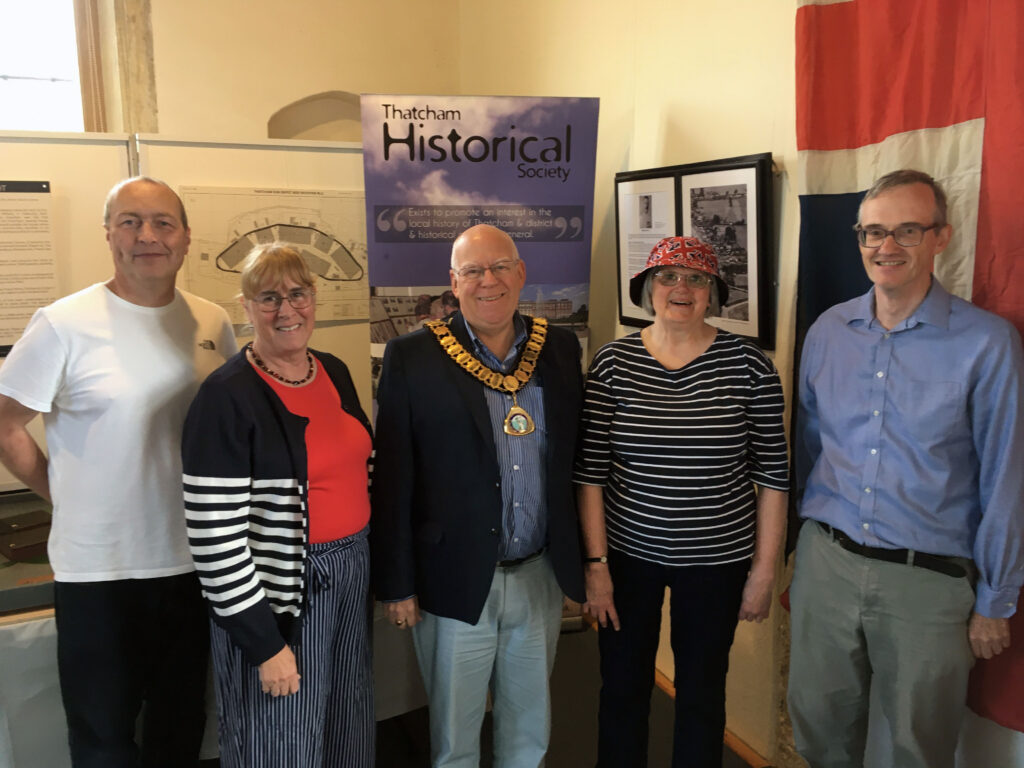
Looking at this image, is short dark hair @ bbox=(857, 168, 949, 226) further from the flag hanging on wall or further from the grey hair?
the grey hair

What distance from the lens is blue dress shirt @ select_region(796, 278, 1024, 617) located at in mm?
1477

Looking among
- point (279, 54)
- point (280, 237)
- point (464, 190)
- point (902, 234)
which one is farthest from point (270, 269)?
point (279, 54)

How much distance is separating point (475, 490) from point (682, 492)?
1.62ft

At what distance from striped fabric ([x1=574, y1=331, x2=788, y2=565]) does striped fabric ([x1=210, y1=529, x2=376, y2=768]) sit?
0.65m

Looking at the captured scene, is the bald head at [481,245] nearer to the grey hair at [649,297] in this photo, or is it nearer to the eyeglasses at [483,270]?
the eyeglasses at [483,270]

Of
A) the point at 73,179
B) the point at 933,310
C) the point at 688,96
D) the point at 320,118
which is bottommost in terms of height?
the point at 933,310

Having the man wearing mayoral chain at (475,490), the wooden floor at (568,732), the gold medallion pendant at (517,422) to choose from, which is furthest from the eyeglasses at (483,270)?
the wooden floor at (568,732)

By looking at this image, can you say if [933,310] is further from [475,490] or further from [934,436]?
[475,490]

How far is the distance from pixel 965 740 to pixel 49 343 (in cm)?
236

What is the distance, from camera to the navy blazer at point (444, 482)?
1.67 m

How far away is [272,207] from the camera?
314 centimetres

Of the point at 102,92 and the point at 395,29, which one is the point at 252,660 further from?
the point at 395,29

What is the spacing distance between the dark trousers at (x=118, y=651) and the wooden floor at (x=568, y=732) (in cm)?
86

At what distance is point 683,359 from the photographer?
1.75 meters
